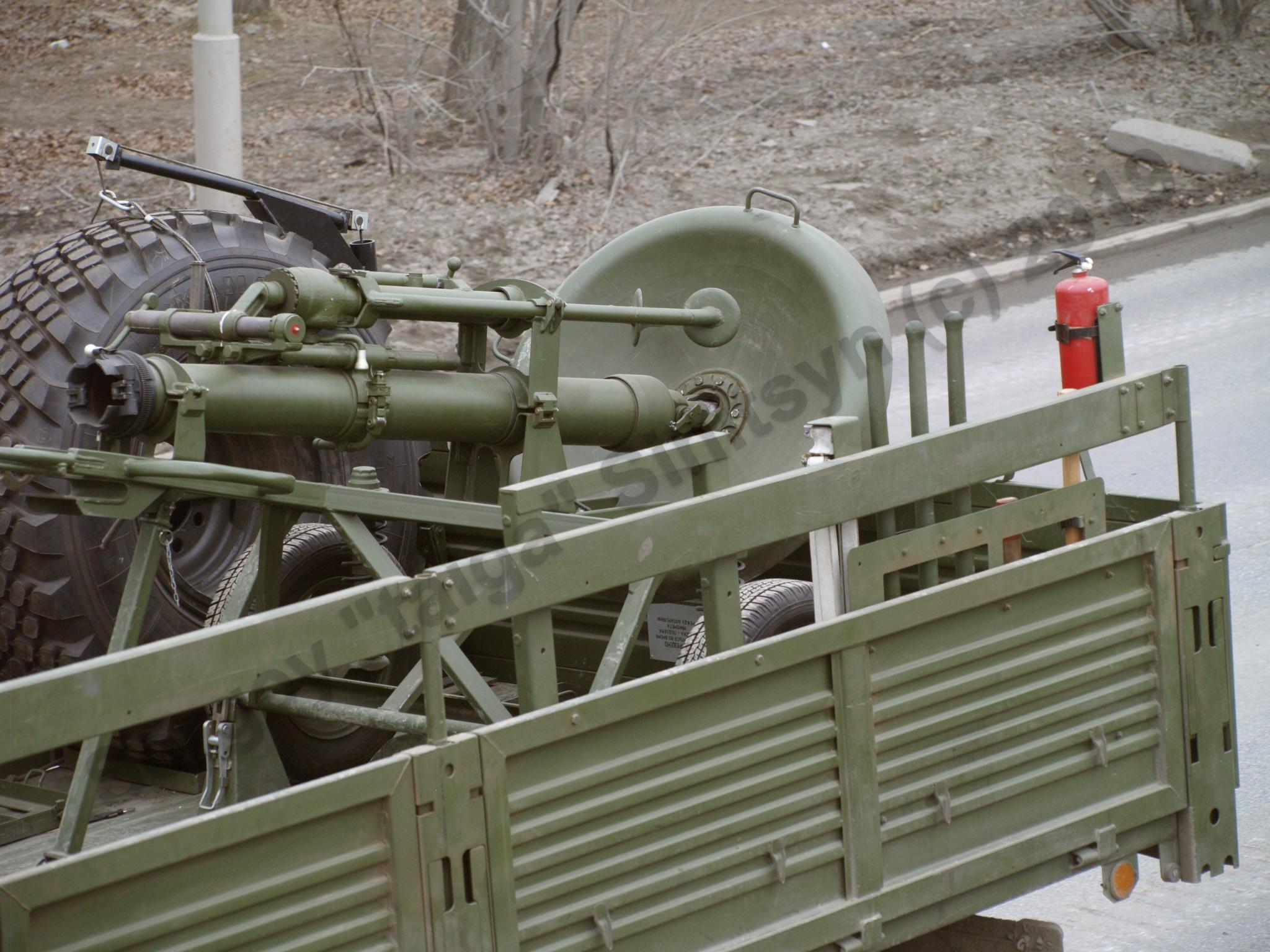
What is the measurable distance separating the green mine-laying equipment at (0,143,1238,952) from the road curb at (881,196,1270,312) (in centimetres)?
710

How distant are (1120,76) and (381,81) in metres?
7.32

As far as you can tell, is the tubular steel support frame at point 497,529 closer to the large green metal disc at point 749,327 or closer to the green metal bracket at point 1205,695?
the green metal bracket at point 1205,695

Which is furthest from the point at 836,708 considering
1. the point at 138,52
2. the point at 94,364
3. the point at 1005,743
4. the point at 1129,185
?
the point at 138,52

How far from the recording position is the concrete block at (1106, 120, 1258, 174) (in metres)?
14.8

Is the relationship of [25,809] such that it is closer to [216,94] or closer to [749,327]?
[749,327]

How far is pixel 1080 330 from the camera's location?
3.91 m

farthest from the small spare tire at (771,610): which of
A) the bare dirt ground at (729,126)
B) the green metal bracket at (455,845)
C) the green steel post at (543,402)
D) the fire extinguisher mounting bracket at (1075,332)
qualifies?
the bare dirt ground at (729,126)

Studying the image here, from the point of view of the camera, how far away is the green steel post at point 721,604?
10.9 ft

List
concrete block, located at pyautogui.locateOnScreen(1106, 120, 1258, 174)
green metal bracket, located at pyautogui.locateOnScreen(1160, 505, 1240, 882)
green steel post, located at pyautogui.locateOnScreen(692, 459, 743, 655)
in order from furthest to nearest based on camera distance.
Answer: concrete block, located at pyautogui.locateOnScreen(1106, 120, 1258, 174)
green metal bracket, located at pyautogui.locateOnScreen(1160, 505, 1240, 882)
green steel post, located at pyautogui.locateOnScreen(692, 459, 743, 655)

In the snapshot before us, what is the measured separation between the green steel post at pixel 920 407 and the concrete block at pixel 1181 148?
1182 cm

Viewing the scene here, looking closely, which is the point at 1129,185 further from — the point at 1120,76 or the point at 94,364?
the point at 94,364

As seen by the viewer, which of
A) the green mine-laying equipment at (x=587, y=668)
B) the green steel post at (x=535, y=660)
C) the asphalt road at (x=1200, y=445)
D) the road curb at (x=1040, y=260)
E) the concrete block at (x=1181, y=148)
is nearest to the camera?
the green mine-laying equipment at (x=587, y=668)

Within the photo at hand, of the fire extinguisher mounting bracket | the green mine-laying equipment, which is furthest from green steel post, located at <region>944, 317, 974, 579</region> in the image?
the fire extinguisher mounting bracket

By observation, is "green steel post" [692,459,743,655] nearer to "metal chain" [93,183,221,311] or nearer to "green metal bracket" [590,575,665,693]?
"green metal bracket" [590,575,665,693]
